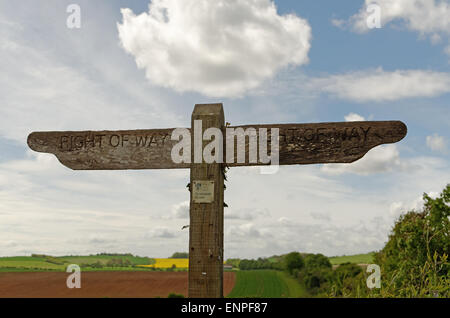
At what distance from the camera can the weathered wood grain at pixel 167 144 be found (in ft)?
15.0

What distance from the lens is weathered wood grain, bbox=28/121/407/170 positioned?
4.58 meters

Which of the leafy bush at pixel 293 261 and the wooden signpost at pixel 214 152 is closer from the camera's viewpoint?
the wooden signpost at pixel 214 152

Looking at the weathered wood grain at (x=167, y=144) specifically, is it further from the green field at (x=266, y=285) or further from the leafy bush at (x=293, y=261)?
the leafy bush at (x=293, y=261)

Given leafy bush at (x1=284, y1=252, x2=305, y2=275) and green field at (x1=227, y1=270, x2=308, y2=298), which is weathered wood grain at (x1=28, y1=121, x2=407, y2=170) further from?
leafy bush at (x1=284, y1=252, x2=305, y2=275)

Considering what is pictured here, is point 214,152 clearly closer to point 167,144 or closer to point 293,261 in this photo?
point 167,144

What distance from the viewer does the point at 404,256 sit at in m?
11.1

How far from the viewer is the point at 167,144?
4793 mm

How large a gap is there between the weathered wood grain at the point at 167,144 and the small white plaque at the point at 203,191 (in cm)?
32
